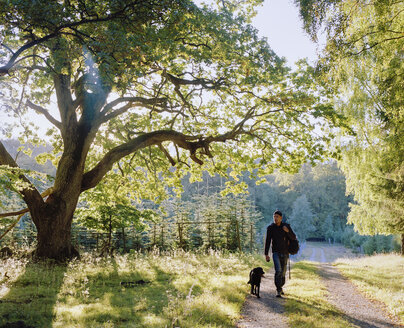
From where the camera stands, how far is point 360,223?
1878cm

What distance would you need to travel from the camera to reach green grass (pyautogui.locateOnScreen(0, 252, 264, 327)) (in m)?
4.95

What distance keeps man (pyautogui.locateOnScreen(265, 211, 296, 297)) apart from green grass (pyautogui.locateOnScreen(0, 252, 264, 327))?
0.86 meters

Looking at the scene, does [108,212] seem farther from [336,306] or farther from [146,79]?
[336,306]

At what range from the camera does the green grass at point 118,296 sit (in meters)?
4.95

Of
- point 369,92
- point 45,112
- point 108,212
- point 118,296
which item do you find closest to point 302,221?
point 369,92

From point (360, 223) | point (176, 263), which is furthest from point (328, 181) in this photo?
point (176, 263)

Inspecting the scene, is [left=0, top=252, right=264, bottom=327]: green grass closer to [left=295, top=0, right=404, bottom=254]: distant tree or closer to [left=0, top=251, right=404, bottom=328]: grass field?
[left=0, top=251, right=404, bottom=328]: grass field

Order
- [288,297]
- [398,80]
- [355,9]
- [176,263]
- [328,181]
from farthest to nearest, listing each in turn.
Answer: [328,181], [176,263], [398,80], [288,297], [355,9]

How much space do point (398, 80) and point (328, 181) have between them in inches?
3510

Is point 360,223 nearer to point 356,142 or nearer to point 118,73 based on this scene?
point 356,142

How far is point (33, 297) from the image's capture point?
6.25m

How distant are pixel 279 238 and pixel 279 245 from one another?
0.16m

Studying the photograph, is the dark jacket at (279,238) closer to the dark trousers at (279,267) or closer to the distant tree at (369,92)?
the dark trousers at (279,267)

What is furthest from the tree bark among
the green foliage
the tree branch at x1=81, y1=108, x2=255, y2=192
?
the green foliage
